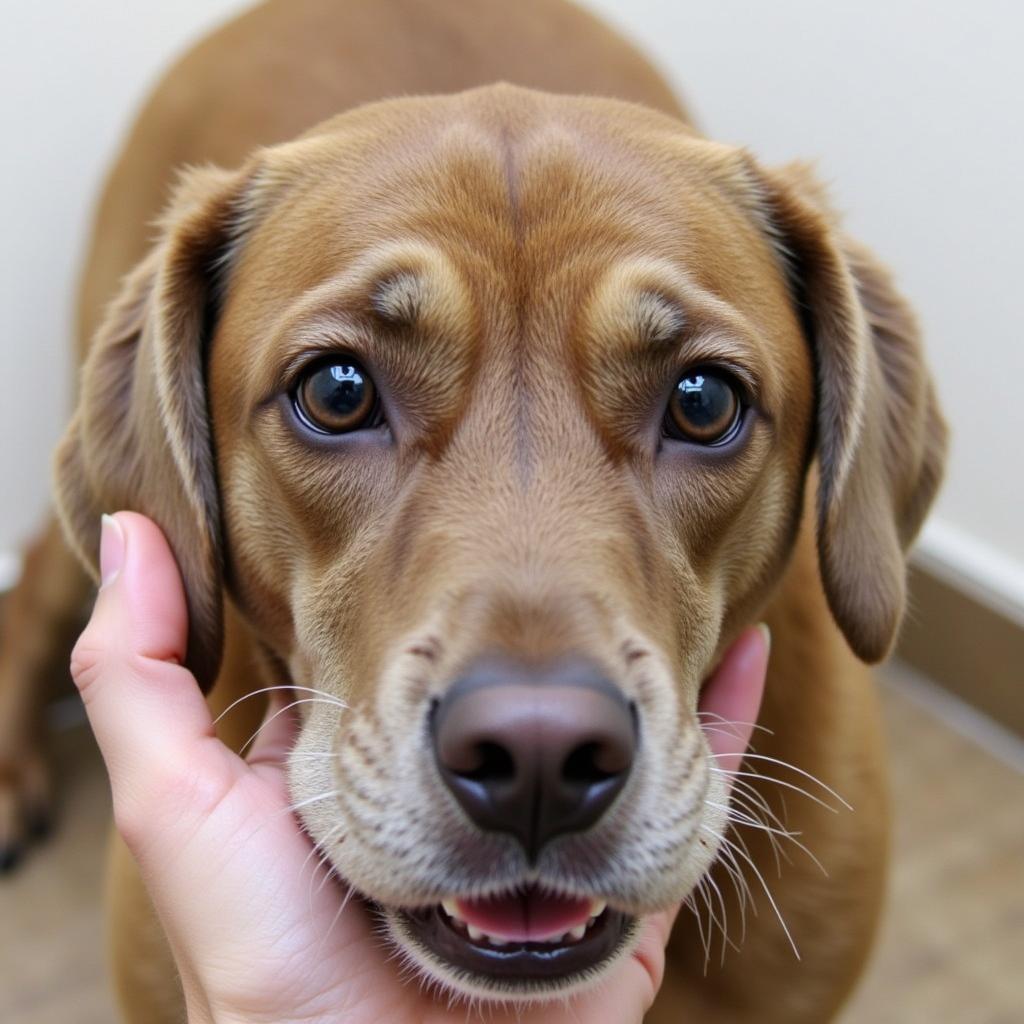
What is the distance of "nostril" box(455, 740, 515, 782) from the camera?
1.50 m

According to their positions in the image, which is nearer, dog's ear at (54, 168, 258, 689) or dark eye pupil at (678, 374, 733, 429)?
dark eye pupil at (678, 374, 733, 429)

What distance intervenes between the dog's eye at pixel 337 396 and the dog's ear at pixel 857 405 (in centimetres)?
81

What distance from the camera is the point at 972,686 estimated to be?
402 centimetres

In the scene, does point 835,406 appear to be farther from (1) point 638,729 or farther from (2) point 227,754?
(2) point 227,754

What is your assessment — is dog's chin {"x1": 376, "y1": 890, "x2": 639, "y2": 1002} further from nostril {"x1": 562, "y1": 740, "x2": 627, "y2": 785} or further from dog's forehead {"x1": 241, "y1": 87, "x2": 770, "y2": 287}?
dog's forehead {"x1": 241, "y1": 87, "x2": 770, "y2": 287}

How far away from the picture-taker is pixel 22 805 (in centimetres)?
369

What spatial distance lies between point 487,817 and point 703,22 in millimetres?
3579

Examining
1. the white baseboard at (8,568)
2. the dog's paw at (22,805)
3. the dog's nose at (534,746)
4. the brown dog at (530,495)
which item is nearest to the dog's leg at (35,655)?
the dog's paw at (22,805)

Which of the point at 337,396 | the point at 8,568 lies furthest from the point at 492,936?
the point at 8,568

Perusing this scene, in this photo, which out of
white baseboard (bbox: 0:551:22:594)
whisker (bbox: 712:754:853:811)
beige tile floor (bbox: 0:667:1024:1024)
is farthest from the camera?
white baseboard (bbox: 0:551:22:594)

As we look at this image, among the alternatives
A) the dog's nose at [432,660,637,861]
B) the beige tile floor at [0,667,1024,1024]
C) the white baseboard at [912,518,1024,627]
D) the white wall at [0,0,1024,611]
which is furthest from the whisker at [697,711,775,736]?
the white wall at [0,0,1024,611]

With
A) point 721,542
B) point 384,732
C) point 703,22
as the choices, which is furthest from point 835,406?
point 703,22

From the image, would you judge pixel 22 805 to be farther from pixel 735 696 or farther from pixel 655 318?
pixel 655 318

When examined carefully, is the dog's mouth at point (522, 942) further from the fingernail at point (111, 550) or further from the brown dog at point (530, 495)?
the fingernail at point (111, 550)
